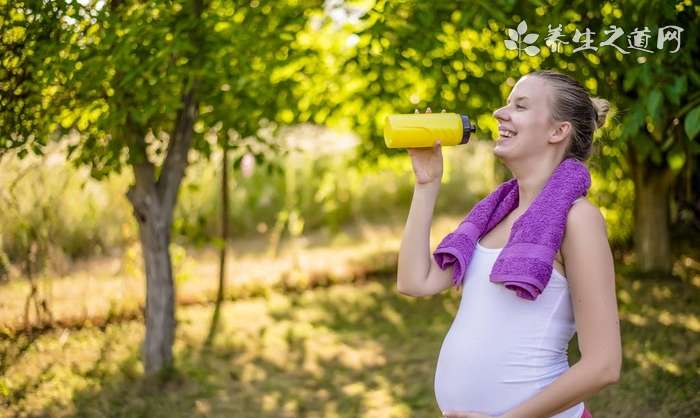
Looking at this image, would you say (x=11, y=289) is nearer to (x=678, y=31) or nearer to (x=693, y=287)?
(x=678, y=31)

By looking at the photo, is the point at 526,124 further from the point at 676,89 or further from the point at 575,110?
the point at 676,89

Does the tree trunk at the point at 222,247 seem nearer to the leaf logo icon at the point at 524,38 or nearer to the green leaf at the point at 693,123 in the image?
the leaf logo icon at the point at 524,38

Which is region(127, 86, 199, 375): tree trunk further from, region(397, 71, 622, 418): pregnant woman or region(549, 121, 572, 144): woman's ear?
region(549, 121, 572, 144): woman's ear

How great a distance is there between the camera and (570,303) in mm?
1747

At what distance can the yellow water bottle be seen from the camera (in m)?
1.94

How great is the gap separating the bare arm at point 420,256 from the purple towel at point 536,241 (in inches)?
2.6

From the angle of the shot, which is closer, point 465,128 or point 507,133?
point 507,133

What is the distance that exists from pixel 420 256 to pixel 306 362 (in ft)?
10.5

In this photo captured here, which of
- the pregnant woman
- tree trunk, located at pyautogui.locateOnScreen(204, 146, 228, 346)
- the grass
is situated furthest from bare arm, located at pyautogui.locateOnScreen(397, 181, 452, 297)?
tree trunk, located at pyautogui.locateOnScreen(204, 146, 228, 346)

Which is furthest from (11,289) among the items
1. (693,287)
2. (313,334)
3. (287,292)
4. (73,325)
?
(693,287)

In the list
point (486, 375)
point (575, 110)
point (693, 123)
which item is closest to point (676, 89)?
point (693, 123)

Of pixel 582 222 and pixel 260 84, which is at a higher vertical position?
pixel 260 84

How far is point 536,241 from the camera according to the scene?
1.70 metres

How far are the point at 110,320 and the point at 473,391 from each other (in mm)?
4100
